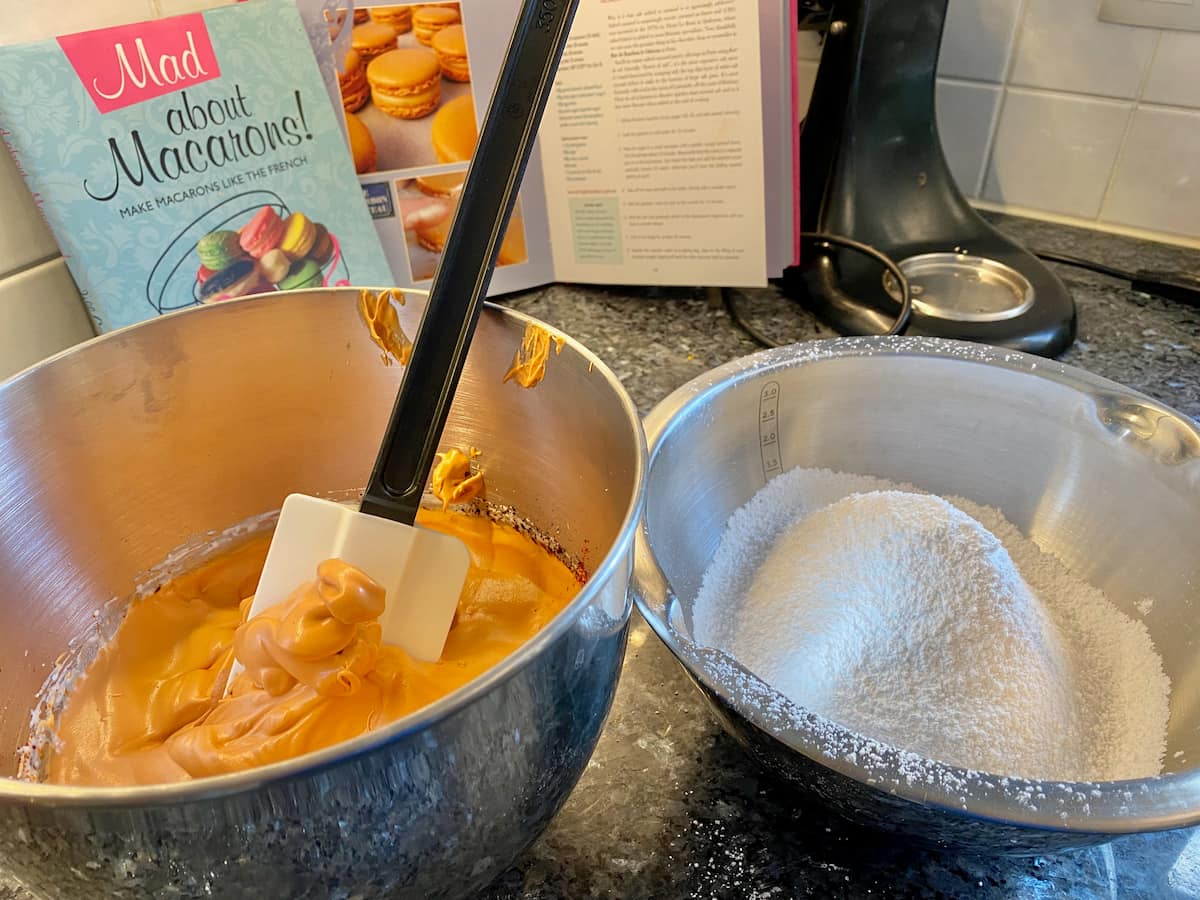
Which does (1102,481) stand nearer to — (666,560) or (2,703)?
(666,560)

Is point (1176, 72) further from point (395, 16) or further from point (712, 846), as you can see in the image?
point (712, 846)

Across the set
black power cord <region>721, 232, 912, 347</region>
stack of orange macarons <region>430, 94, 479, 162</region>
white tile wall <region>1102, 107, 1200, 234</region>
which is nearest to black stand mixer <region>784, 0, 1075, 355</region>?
black power cord <region>721, 232, 912, 347</region>

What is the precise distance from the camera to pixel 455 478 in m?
0.55

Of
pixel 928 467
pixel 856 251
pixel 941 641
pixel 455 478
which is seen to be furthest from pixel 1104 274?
pixel 455 478

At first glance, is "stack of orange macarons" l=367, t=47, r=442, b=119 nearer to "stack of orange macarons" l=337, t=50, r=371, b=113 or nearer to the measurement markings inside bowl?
"stack of orange macarons" l=337, t=50, r=371, b=113

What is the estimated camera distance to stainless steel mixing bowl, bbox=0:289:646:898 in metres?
0.23

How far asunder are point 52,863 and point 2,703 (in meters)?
0.25

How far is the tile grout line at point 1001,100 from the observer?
2.97ft

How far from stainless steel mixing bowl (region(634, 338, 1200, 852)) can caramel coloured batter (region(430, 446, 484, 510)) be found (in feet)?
0.39

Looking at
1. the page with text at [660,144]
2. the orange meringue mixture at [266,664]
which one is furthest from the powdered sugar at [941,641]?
the page with text at [660,144]

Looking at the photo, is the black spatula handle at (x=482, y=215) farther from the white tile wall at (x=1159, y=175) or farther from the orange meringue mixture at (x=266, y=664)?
the white tile wall at (x=1159, y=175)

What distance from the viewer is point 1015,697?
0.42 meters

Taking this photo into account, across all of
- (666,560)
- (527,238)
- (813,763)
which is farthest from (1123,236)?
(813,763)

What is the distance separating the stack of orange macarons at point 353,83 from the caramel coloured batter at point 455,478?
38 centimetres
